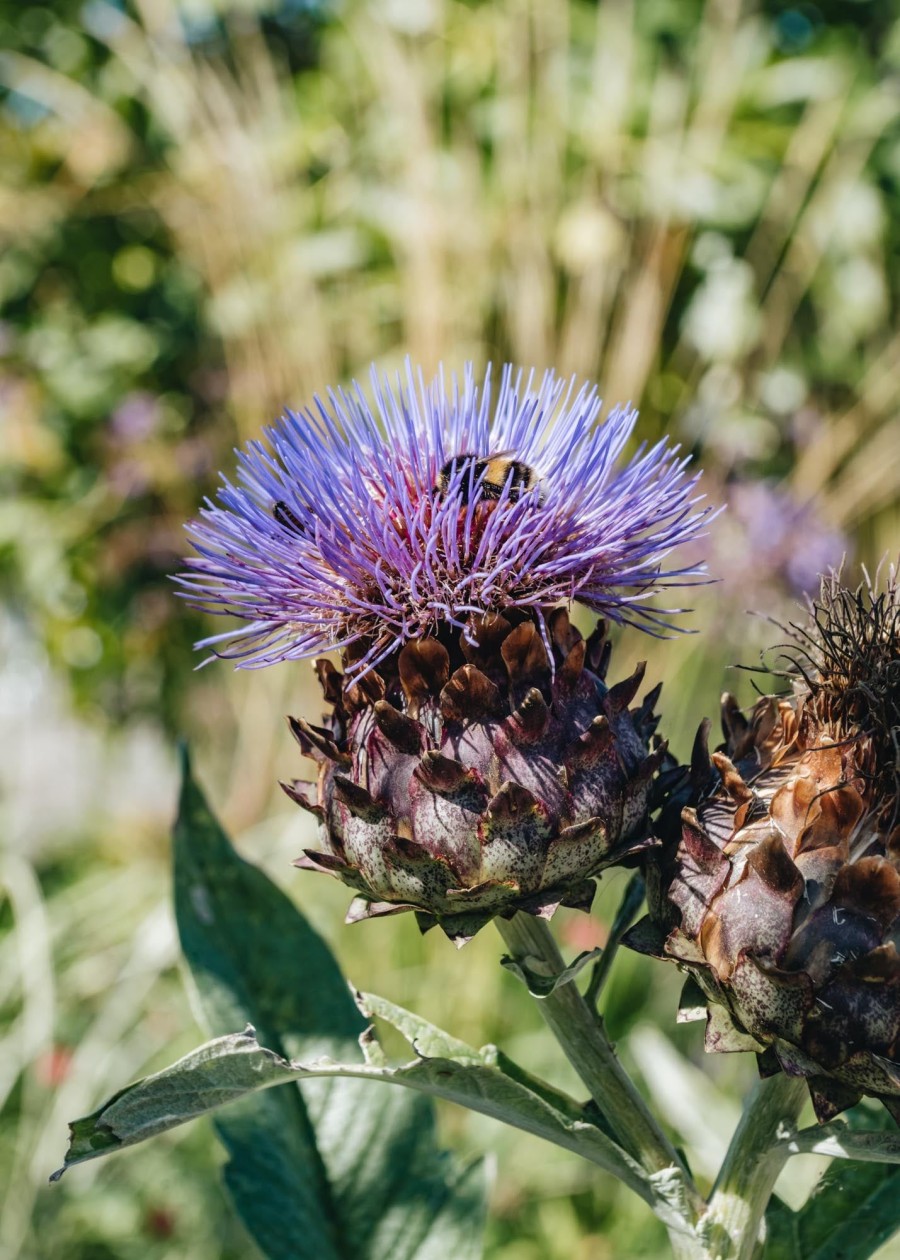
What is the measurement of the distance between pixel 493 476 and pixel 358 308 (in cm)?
223

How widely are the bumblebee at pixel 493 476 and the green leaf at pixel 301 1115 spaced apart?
0.33 meters

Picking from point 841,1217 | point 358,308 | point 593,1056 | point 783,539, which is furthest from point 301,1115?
point 358,308

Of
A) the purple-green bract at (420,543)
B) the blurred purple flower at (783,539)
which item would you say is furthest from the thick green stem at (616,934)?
the blurred purple flower at (783,539)

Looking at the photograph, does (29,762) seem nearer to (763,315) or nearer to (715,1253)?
(763,315)

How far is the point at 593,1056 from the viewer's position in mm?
715

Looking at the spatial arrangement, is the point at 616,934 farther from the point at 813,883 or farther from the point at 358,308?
the point at 358,308

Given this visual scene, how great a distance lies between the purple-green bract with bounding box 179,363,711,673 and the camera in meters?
0.77

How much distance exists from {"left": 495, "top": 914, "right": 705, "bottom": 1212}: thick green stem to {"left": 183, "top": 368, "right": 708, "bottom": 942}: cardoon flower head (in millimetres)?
52

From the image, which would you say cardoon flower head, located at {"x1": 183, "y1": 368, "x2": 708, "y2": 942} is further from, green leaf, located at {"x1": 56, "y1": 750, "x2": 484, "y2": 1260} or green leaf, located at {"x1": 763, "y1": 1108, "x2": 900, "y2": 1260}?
green leaf, located at {"x1": 763, "y1": 1108, "x2": 900, "y2": 1260}

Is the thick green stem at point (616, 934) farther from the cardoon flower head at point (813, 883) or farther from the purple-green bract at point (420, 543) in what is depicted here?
the purple-green bract at point (420, 543)

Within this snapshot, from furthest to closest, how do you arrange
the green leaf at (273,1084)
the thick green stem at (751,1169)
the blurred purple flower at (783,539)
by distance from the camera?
the blurred purple flower at (783,539) < the thick green stem at (751,1169) < the green leaf at (273,1084)

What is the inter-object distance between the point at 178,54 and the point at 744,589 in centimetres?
208

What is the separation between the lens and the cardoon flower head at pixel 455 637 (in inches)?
27.1

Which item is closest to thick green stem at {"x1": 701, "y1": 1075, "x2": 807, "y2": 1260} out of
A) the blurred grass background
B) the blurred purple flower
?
the blurred grass background
